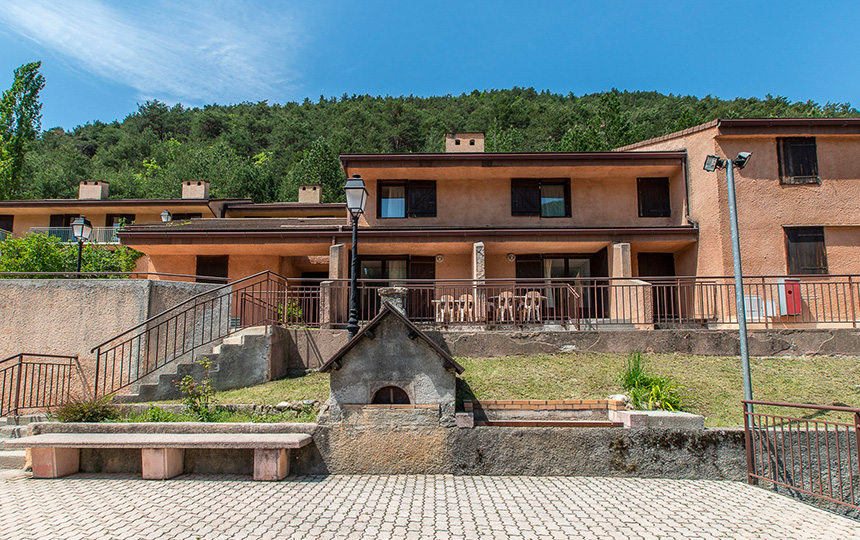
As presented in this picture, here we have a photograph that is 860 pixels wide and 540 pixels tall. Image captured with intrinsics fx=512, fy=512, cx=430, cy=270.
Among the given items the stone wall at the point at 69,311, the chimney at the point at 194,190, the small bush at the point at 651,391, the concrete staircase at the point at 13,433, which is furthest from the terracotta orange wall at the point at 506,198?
the chimney at the point at 194,190

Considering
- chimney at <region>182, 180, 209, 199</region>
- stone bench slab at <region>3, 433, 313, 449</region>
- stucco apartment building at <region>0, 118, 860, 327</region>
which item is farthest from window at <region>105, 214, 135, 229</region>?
stone bench slab at <region>3, 433, 313, 449</region>

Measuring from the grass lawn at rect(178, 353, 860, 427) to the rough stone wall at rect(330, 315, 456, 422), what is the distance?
4.40 feet

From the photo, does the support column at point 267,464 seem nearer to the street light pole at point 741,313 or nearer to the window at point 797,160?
the street light pole at point 741,313

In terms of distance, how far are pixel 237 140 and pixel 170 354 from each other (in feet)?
159

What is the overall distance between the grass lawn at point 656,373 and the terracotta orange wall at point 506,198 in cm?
734

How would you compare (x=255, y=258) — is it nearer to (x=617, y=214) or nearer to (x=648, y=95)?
(x=617, y=214)

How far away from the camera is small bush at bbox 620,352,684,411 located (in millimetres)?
8016

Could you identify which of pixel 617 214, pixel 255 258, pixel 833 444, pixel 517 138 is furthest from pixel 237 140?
pixel 833 444

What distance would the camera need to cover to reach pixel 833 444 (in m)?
6.83

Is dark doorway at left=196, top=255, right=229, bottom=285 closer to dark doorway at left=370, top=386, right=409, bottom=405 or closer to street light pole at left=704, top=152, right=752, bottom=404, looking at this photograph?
dark doorway at left=370, top=386, right=409, bottom=405

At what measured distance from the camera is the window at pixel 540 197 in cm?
1739

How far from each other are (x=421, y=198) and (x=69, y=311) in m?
10.6

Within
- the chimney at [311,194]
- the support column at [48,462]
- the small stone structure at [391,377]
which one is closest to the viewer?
the support column at [48,462]

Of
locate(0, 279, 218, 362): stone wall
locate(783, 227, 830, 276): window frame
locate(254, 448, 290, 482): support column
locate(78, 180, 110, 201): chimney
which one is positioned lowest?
locate(254, 448, 290, 482): support column
